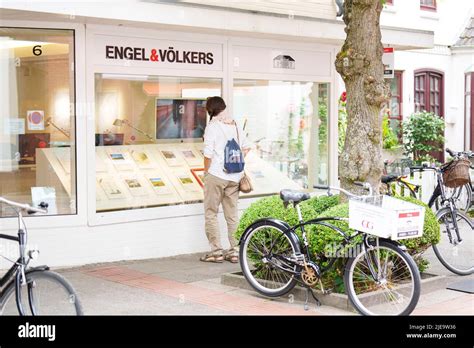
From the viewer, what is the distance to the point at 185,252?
10.2 metres

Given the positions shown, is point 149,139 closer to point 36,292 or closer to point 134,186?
point 134,186

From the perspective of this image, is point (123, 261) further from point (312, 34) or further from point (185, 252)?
point (312, 34)

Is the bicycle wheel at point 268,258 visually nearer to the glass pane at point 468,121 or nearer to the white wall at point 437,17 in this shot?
the white wall at point 437,17

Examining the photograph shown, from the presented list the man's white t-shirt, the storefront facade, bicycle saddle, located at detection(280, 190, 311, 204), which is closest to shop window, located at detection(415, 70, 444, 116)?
the storefront facade

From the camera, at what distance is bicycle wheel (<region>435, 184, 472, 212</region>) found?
9.56 m

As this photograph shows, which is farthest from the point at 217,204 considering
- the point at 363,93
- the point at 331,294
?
the point at 331,294

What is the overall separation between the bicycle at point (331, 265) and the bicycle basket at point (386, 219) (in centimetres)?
15

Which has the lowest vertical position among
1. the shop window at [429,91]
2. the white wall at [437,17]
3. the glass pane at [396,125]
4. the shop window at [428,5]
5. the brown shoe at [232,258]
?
the brown shoe at [232,258]

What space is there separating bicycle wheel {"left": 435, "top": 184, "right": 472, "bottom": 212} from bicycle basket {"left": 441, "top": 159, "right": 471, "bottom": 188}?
121mm

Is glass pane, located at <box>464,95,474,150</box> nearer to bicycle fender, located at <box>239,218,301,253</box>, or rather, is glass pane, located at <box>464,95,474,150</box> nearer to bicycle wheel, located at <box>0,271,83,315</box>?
bicycle fender, located at <box>239,218,301,253</box>

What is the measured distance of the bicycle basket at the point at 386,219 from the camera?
666 centimetres

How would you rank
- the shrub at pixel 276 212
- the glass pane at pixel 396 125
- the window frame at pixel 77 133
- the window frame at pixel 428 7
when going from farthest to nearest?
the window frame at pixel 428 7
the glass pane at pixel 396 125
the window frame at pixel 77 133
the shrub at pixel 276 212

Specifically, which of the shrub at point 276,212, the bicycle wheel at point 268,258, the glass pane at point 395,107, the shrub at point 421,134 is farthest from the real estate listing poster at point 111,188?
the glass pane at point 395,107
